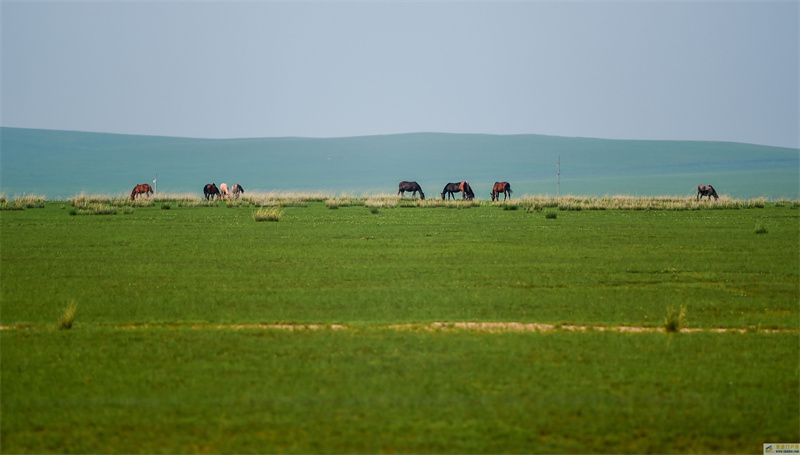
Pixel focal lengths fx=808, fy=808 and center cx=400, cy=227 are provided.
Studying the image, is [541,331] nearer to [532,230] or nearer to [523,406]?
[523,406]

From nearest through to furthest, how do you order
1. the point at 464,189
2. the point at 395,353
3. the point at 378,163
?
the point at 395,353
the point at 464,189
the point at 378,163

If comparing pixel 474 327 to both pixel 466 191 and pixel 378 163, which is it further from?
pixel 378 163

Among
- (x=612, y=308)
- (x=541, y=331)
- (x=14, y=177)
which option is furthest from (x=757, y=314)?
(x=14, y=177)

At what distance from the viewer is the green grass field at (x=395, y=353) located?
6.57 meters

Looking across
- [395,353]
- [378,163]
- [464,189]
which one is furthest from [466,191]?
[378,163]

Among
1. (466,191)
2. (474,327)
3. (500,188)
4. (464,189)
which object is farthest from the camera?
(500,188)

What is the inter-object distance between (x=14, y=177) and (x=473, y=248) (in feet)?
Result: 436

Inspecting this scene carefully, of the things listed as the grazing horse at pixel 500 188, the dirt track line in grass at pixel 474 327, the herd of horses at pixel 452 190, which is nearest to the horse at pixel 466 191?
the herd of horses at pixel 452 190

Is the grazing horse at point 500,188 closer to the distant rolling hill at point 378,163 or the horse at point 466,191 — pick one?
the horse at point 466,191

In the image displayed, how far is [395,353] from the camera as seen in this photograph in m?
9.09

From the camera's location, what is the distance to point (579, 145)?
17300cm

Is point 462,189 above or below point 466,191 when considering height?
above

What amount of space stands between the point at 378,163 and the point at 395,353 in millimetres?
153636

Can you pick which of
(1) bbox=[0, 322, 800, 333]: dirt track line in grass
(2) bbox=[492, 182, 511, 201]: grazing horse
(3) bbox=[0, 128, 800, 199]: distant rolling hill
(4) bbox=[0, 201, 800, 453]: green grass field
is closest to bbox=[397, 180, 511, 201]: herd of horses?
(2) bbox=[492, 182, 511, 201]: grazing horse
